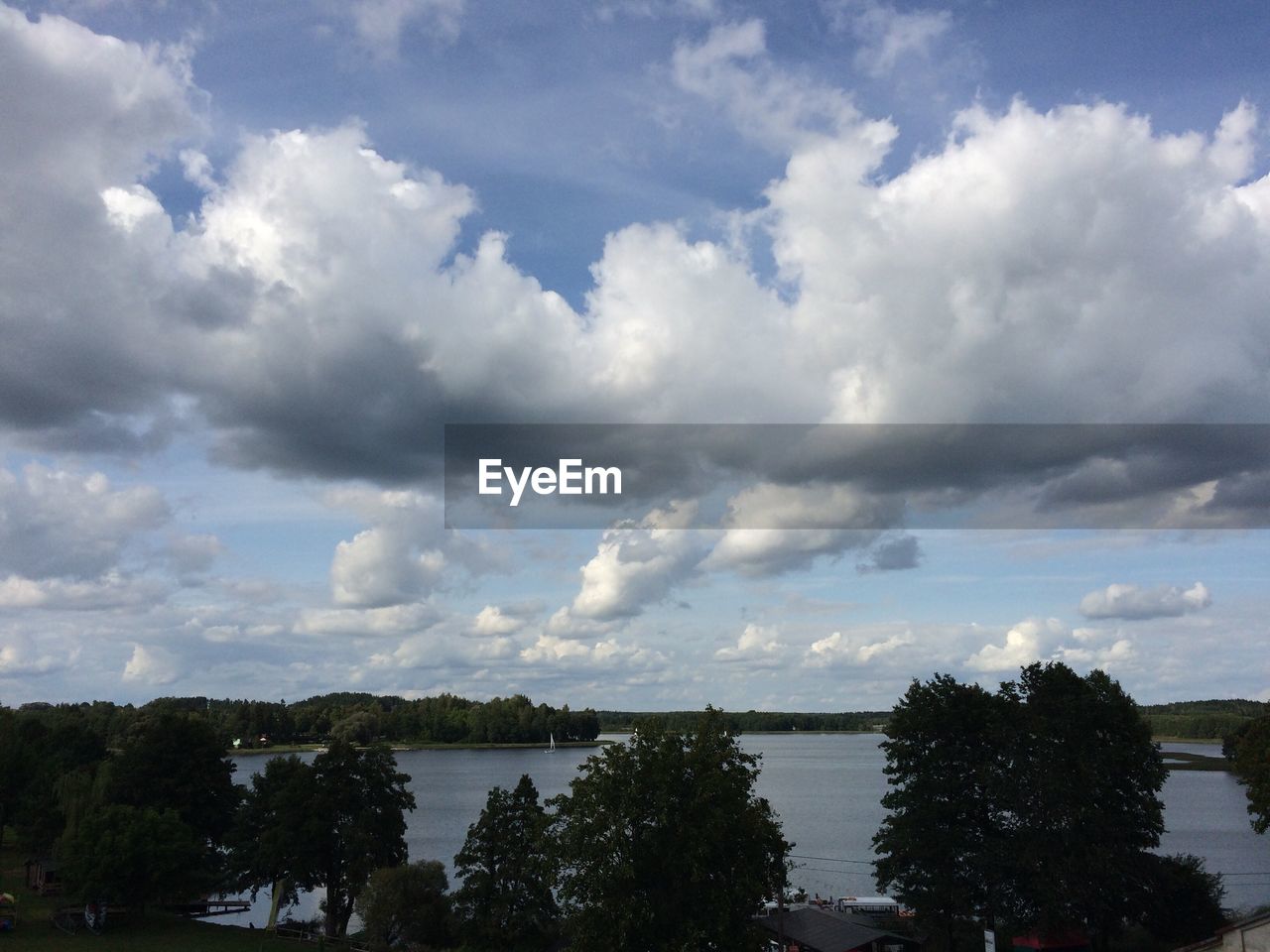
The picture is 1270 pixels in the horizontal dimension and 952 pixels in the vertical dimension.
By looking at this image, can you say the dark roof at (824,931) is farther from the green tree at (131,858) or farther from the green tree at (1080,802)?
the green tree at (131,858)

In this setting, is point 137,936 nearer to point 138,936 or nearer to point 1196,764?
point 138,936

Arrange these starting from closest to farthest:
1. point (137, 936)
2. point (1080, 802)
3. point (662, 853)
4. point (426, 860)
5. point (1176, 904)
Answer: point (662, 853) → point (1080, 802) → point (1176, 904) → point (137, 936) → point (426, 860)

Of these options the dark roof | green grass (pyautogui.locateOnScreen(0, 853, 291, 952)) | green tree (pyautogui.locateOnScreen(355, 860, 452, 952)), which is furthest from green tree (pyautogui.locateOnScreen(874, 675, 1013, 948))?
green grass (pyautogui.locateOnScreen(0, 853, 291, 952))

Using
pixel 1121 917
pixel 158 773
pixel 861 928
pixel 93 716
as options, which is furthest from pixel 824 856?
pixel 93 716

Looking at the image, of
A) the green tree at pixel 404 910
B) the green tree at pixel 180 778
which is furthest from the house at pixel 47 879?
the green tree at pixel 404 910

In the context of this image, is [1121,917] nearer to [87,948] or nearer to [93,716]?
[87,948]

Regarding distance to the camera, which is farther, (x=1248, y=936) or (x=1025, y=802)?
(x=1025, y=802)

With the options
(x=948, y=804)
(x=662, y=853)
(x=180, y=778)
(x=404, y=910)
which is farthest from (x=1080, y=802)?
(x=180, y=778)

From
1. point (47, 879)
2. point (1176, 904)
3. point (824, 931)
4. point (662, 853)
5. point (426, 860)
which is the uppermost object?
point (662, 853)
